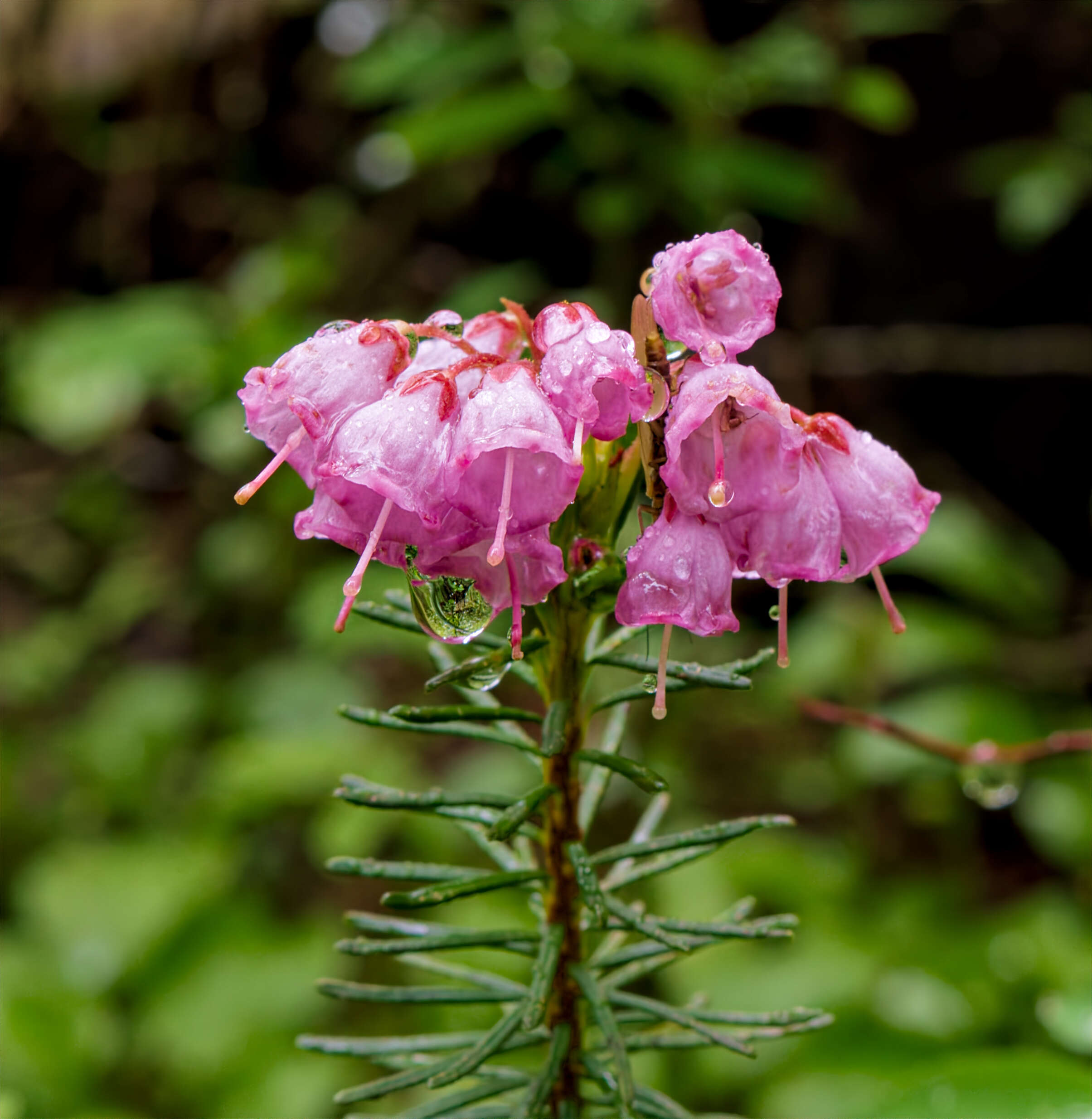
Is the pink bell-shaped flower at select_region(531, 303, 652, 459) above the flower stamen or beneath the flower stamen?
above

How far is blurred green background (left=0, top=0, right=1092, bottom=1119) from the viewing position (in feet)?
5.52

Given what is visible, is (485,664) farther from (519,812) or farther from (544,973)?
(544,973)

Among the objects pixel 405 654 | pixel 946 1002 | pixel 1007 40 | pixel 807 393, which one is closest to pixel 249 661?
pixel 405 654

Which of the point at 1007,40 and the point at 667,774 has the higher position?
the point at 1007,40

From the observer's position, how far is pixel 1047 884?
Answer: 2.32m

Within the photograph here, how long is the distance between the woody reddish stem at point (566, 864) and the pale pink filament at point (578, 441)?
204mm

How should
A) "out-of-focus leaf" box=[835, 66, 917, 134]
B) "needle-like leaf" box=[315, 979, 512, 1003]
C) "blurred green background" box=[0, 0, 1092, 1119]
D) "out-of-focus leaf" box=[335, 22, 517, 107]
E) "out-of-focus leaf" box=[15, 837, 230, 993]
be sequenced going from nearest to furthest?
"needle-like leaf" box=[315, 979, 512, 1003]
"blurred green background" box=[0, 0, 1092, 1119]
"out-of-focus leaf" box=[15, 837, 230, 993]
"out-of-focus leaf" box=[835, 66, 917, 134]
"out-of-focus leaf" box=[335, 22, 517, 107]

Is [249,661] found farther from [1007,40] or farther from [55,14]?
[1007,40]

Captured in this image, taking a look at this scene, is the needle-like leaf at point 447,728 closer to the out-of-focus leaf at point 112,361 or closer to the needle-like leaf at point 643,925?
the needle-like leaf at point 643,925

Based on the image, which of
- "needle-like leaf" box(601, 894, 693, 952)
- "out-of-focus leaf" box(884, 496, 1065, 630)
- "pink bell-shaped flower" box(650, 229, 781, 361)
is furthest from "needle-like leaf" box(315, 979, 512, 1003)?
"out-of-focus leaf" box(884, 496, 1065, 630)

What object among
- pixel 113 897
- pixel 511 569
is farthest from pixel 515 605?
pixel 113 897

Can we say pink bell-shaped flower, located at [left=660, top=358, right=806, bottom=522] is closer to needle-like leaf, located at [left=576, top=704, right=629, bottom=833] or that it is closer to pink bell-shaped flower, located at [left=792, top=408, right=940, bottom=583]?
pink bell-shaped flower, located at [left=792, top=408, right=940, bottom=583]

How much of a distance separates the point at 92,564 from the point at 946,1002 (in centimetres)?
287

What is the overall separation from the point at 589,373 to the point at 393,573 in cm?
188
